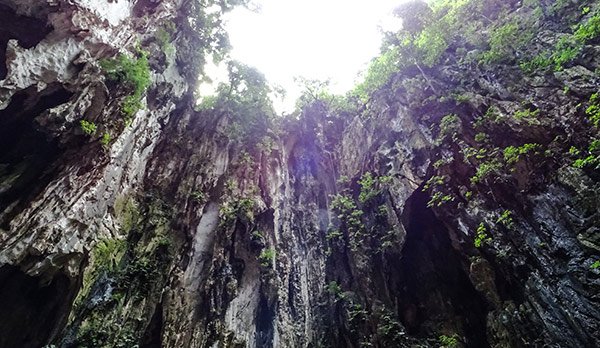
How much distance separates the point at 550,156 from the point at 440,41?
9258 mm

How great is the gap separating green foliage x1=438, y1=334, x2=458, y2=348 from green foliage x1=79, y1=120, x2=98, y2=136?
40.3ft

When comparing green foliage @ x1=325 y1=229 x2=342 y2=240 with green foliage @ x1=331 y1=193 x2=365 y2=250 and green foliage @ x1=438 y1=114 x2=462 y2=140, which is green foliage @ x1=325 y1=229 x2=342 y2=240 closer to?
green foliage @ x1=331 y1=193 x2=365 y2=250

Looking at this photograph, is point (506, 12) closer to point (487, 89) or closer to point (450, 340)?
point (487, 89)

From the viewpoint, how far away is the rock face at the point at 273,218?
29.9ft

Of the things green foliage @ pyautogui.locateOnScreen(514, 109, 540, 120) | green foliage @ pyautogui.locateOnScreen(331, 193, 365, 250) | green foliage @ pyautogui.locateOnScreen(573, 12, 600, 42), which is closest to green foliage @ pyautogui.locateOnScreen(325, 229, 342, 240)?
green foliage @ pyautogui.locateOnScreen(331, 193, 365, 250)

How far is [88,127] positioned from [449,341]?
12.5 meters

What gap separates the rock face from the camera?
9.11 meters

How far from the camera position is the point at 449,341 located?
10.0 meters

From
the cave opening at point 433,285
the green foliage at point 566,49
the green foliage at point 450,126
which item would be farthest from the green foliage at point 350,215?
the green foliage at point 566,49

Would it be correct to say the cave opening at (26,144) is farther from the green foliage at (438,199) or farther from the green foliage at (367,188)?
the green foliage at (438,199)

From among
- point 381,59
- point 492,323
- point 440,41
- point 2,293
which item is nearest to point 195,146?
point 2,293

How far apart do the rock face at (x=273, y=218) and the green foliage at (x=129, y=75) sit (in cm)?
7

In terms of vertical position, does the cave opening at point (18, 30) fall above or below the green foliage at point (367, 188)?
above

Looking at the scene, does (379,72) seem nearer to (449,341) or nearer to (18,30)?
(449,341)
